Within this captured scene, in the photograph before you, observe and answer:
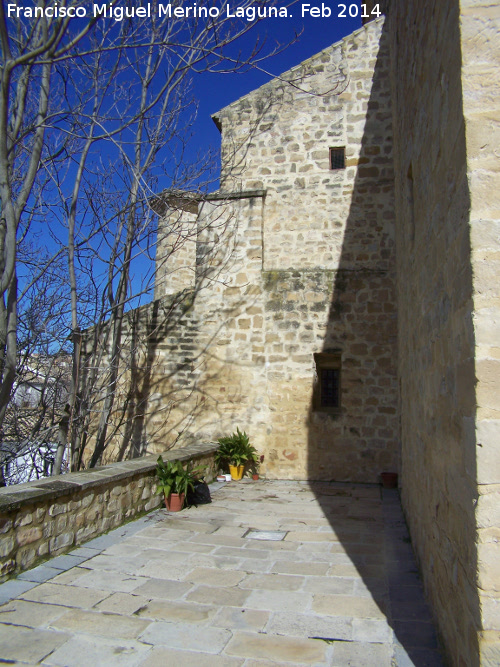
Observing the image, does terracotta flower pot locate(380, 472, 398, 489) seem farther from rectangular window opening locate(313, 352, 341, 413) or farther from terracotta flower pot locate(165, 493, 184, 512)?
terracotta flower pot locate(165, 493, 184, 512)

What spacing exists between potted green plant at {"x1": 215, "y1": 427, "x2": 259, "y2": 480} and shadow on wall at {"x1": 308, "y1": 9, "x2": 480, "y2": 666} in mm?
1045

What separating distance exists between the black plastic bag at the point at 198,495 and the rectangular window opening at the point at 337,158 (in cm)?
568

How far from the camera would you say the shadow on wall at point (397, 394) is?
254 cm

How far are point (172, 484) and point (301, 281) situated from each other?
4.05m

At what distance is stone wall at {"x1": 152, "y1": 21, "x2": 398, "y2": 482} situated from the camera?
823 cm

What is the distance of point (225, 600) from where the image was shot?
11.2ft

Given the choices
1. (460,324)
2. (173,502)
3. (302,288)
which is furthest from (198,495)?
(460,324)

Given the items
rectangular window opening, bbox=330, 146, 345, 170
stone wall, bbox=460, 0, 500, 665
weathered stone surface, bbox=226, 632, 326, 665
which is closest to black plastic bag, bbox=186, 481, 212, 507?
weathered stone surface, bbox=226, 632, 326, 665

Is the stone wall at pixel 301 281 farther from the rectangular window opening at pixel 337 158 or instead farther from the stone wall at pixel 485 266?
the stone wall at pixel 485 266

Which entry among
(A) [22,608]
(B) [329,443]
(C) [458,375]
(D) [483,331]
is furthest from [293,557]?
(B) [329,443]

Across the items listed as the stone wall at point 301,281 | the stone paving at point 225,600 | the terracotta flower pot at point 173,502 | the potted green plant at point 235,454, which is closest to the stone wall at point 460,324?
the stone paving at point 225,600

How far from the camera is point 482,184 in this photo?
7.04ft

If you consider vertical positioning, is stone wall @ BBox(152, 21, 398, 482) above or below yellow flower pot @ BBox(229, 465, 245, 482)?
above

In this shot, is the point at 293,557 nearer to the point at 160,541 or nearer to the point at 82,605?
the point at 160,541
